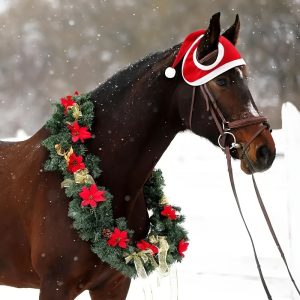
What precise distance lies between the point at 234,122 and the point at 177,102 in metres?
0.32

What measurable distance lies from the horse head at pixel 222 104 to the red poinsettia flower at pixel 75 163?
530mm

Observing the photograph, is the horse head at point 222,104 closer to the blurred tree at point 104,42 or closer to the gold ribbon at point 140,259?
the gold ribbon at point 140,259

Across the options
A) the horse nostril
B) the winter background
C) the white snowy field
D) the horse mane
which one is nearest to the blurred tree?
the winter background

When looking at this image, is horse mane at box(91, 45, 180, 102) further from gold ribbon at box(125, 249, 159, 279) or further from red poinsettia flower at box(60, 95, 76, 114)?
gold ribbon at box(125, 249, 159, 279)

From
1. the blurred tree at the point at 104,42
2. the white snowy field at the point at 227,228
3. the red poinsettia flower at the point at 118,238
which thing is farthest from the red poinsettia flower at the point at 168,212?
the blurred tree at the point at 104,42

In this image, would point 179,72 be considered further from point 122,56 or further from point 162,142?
point 122,56

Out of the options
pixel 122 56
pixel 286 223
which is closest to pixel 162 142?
pixel 286 223

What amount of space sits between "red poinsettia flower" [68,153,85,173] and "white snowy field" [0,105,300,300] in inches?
78.8

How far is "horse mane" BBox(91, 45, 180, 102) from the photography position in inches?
102

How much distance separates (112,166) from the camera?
8.50 ft

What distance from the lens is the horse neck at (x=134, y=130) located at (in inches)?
99.3

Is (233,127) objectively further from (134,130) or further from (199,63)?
(134,130)

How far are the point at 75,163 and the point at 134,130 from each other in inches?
12.7

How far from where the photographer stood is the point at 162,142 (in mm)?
2578
